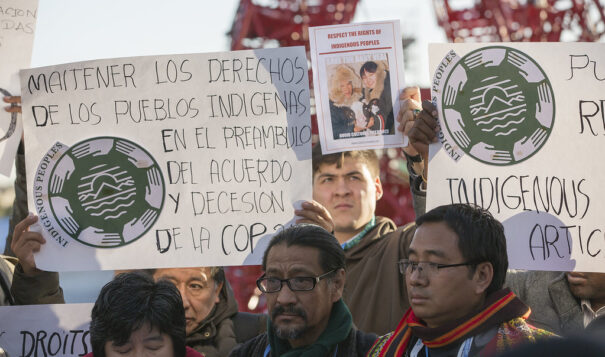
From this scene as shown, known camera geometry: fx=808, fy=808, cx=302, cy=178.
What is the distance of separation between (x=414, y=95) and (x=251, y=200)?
0.87 meters

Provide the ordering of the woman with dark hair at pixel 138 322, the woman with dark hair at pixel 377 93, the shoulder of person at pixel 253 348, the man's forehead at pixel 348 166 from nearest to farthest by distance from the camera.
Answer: the woman with dark hair at pixel 138 322, the shoulder of person at pixel 253 348, the woman with dark hair at pixel 377 93, the man's forehead at pixel 348 166

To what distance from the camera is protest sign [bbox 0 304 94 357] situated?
362cm

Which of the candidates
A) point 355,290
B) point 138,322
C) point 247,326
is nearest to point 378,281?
point 355,290

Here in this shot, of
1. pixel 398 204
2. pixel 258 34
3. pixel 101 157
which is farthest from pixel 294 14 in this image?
pixel 101 157

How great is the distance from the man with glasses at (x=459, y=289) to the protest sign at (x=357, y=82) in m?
0.94

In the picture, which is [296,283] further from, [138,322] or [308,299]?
[138,322]

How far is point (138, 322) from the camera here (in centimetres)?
284

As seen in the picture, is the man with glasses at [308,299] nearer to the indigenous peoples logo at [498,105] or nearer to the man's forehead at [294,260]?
the man's forehead at [294,260]

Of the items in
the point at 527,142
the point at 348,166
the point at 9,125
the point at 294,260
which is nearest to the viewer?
the point at 294,260

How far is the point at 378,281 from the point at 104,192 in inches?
51.8

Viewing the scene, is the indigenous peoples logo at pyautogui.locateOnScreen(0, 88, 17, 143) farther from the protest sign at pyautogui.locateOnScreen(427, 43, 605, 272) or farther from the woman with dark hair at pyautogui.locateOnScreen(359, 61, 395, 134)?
the protest sign at pyautogui.locateOnScreen(427, 43, 605, 272)

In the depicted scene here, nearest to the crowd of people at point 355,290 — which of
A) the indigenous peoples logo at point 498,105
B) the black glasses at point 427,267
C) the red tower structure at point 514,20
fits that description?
the black glasses at point 427,267

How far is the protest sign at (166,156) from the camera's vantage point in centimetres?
364

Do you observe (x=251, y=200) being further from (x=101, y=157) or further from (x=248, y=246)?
(x=101, y=157)
